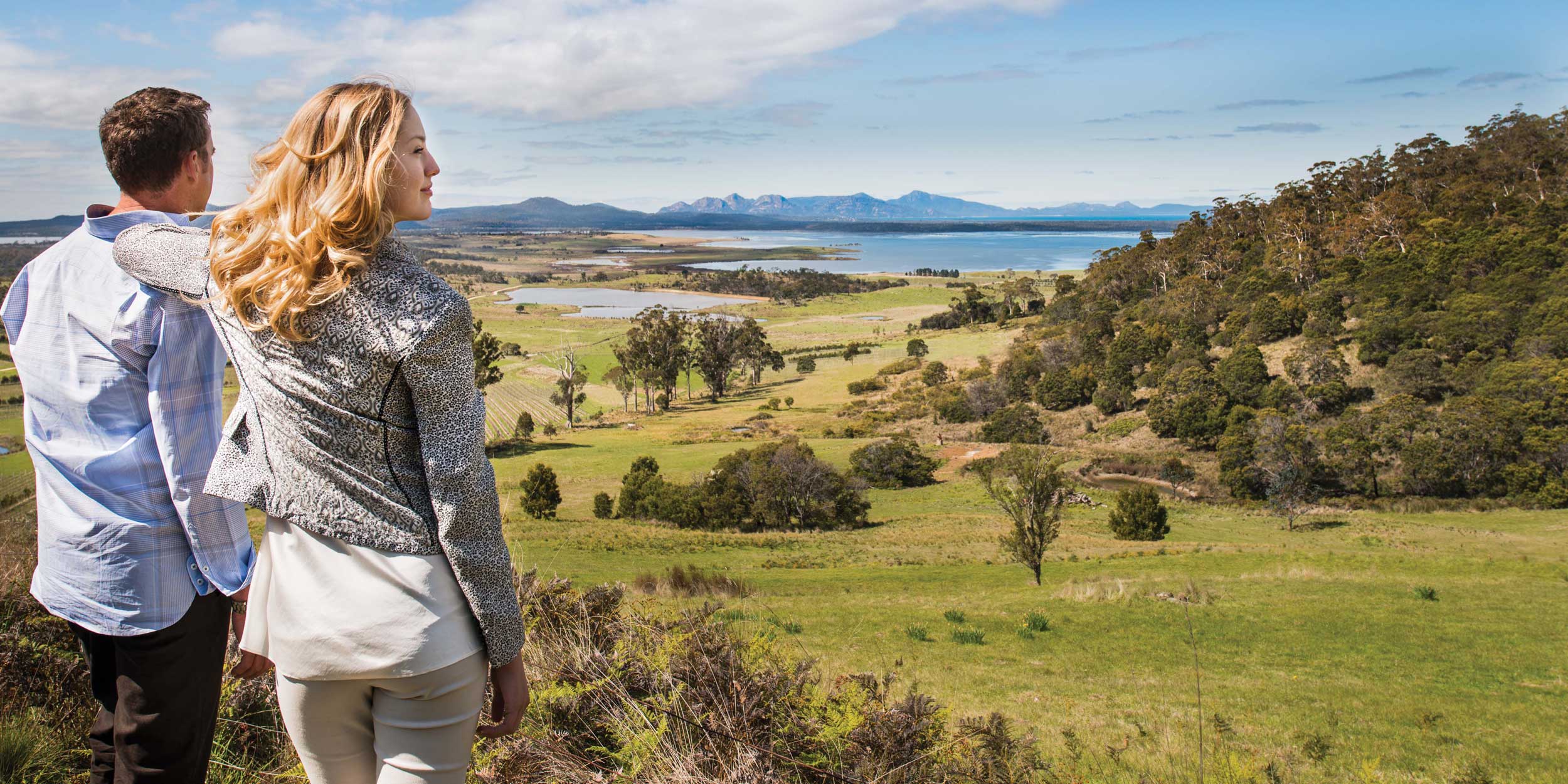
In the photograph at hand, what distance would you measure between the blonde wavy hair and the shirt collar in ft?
2.37

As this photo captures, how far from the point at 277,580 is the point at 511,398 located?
6955 centimetres

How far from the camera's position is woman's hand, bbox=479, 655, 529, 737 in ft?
5.47

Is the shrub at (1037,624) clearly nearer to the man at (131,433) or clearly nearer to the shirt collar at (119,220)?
the man at (131,433)

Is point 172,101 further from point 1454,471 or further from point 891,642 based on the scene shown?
point 1454,471

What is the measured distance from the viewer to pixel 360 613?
4.89ft

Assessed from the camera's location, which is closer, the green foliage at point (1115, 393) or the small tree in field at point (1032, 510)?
the small tree in field at point (1032, 510)

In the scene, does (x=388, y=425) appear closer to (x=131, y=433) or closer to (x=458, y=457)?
(x=458, y=457)

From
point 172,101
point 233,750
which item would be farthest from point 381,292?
point 233,750

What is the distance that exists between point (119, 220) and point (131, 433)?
1.68ft

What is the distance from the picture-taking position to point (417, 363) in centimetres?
146

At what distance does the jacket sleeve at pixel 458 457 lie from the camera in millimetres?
1475

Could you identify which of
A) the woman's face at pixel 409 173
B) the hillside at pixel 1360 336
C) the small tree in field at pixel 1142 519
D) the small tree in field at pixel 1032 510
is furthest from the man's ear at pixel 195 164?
the hillside at pixel 1360 336

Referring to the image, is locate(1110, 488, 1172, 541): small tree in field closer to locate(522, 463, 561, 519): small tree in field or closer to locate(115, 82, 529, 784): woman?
locate(522, 463, 561, 519): small tree in field

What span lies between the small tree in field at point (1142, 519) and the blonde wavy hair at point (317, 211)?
95.1 feet
